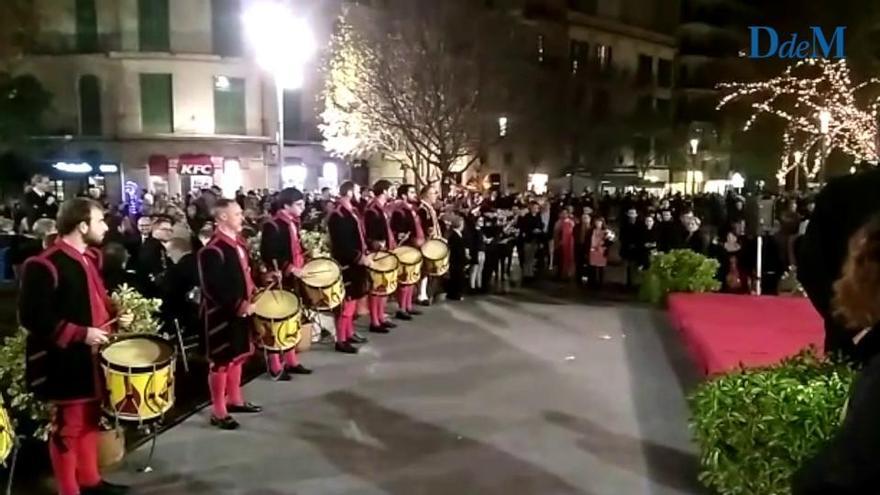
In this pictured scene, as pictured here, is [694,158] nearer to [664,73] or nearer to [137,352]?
[664,73]

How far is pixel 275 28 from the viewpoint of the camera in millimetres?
13023

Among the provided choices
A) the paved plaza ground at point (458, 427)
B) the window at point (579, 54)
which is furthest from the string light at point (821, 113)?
the paved plaza ground at point (458, 427)

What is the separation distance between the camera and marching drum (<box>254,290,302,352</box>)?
7684 mm

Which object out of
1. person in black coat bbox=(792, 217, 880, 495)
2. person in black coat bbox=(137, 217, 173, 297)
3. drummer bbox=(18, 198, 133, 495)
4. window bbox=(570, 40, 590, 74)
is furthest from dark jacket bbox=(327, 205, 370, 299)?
window bbox=(570, 40, 590, 74)

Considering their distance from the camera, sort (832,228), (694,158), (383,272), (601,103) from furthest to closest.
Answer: (694,158), (601,103), (383,272), (832,228)

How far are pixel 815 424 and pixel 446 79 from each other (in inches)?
742

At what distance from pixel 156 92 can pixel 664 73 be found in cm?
3502

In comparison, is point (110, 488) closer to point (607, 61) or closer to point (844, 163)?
point (844, 163)

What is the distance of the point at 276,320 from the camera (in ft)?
25.1

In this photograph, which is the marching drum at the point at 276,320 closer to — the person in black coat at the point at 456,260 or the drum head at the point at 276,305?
the drum head at the point at 276,305

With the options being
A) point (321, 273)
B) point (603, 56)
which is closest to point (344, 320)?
point (321, 273)

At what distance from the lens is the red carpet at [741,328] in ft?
27.1

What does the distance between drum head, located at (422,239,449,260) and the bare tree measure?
1000cm

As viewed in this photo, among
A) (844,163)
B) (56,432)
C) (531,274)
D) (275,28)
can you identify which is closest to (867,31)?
(844,163)
